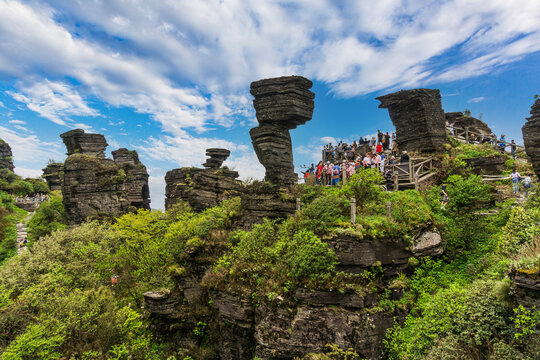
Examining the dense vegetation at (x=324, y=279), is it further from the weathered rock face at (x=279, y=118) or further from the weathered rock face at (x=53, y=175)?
the weathered rock face at (x=53, y=175)

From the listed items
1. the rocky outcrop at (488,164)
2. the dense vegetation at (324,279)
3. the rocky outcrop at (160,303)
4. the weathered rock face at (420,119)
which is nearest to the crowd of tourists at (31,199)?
the dense vegetation at (324,279)

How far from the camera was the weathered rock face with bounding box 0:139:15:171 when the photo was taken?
6038 cm

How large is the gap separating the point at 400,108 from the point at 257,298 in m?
23.1

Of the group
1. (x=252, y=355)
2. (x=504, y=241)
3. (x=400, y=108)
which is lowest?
(x=252, y=355)

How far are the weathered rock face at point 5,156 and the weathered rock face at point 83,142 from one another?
102 ft

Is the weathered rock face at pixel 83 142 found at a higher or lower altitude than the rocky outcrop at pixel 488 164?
higher

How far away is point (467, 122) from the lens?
117 feet

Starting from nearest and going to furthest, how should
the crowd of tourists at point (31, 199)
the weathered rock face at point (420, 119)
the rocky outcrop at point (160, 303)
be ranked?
the rocky outcrop at point (160, 303), the weathered rock face at point (420, 119), the crowd of tourists at point (31, 199)

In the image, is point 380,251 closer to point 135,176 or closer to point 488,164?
point 488,164

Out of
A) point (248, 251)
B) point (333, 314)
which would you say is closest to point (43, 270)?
point (248, 251)

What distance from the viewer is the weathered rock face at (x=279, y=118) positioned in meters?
20.0

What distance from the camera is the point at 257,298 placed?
45.4ft

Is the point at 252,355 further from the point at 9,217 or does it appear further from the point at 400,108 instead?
the point at 9,217

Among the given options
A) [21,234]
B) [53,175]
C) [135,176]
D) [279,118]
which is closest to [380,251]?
[279,118]
